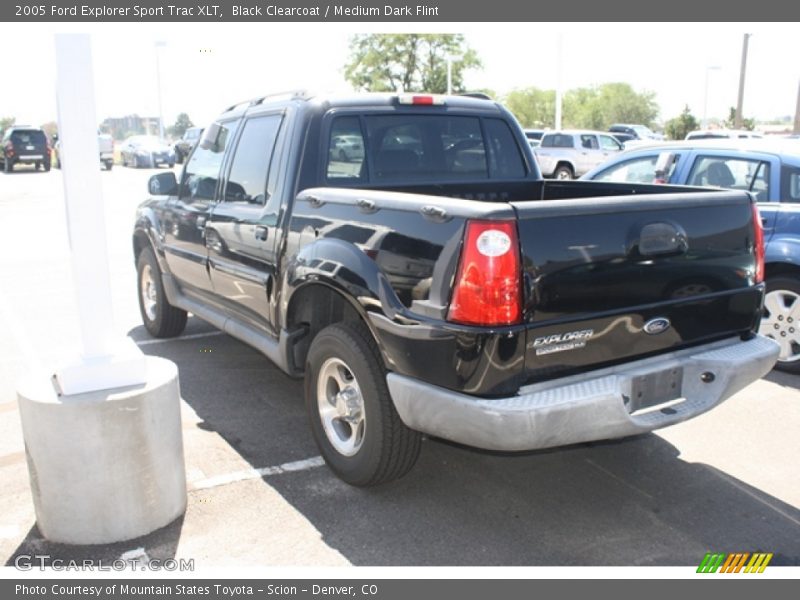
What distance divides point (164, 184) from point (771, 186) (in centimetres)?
489

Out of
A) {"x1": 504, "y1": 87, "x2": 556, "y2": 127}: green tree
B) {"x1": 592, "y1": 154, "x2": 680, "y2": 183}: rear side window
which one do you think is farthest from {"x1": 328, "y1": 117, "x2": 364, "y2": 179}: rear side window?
{"x1": 504, "y1": 87, "x2": 556, "y2": 127}: green tree

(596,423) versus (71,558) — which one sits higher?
(596,423)

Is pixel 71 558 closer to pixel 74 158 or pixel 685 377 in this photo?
pixel 74 158

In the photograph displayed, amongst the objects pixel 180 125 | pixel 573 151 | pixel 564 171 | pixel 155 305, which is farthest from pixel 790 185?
pixel 180 125

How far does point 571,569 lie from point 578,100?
251 feet

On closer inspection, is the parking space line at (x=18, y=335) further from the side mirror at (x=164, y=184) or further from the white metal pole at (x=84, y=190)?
the white metal pole at (x=84, y=190)

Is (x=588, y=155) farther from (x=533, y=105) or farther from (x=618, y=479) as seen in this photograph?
(x=533, y=105)

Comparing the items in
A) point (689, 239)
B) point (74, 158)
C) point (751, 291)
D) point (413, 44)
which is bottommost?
point (751, 291)

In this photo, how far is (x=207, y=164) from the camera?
18.1 feet

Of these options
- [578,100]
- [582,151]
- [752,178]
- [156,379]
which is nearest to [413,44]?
[582,151]

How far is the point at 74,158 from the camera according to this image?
3.24 m

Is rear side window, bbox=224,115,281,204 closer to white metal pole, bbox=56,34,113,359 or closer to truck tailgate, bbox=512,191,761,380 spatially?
white metal pole, bbox=56,34,113,359

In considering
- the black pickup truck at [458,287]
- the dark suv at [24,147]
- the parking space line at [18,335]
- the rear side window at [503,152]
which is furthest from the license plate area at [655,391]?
the dark suv at [24,147]

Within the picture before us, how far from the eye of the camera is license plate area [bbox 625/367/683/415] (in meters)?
3.25
